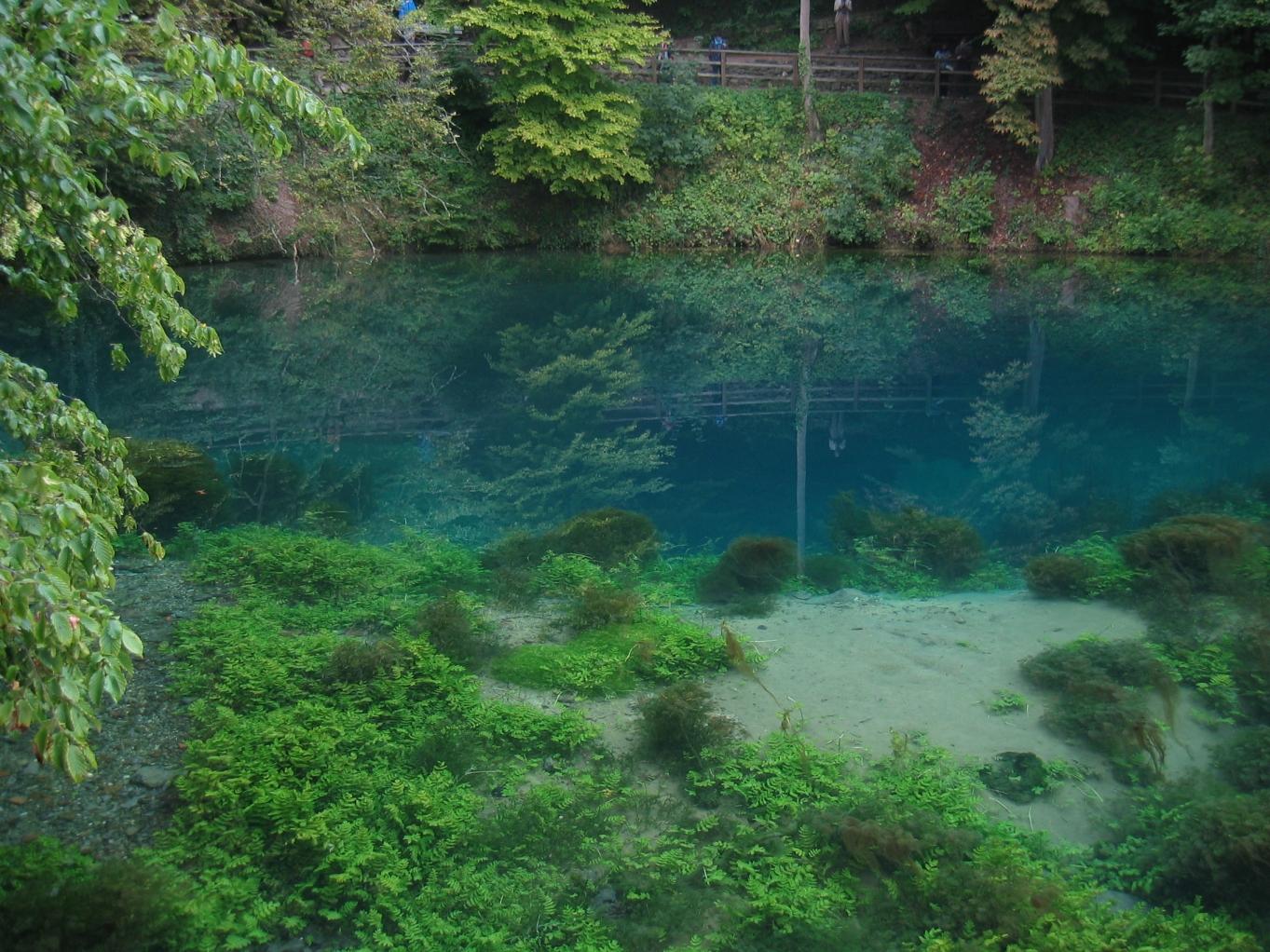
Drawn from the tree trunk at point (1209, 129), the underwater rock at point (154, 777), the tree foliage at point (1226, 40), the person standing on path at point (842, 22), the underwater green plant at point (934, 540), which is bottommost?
the underwater green plant at point (934, 540)

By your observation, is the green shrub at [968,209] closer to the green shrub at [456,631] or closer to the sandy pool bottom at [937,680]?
the sandy pool bottom at [937,680]

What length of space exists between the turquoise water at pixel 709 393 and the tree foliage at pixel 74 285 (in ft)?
20.0

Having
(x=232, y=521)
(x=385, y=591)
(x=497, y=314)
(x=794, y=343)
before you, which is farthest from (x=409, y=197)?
(x=385, y=591)

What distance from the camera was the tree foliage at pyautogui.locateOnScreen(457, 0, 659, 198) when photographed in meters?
27.8

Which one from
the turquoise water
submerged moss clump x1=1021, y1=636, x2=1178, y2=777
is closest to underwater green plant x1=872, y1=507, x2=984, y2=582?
the turquoise water

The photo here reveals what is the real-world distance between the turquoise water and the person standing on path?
42.4 feet

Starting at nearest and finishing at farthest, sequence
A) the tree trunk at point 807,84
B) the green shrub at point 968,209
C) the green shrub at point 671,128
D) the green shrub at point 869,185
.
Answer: the green shrub at point 968,209 < the green shrub at point 869,185 < the green shrub at point 671,128 < the tree trunk at point 807,84

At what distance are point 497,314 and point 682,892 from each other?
18.0m

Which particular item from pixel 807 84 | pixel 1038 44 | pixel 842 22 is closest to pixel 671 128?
pixel 807 84

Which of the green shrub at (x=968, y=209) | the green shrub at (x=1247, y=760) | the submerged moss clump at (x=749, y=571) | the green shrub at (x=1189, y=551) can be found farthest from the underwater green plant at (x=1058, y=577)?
the green shrub at (x=968, y=209)

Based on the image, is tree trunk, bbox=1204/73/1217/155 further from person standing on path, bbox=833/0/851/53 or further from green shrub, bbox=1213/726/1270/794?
green shrub, bbox=1213/726/1270/794

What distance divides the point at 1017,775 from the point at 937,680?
3.99 feet

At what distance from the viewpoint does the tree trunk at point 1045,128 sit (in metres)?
29.1

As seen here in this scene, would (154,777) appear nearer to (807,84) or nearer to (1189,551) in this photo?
(1189,551)
